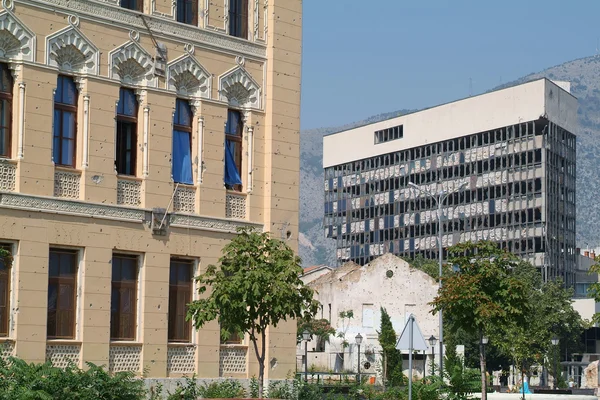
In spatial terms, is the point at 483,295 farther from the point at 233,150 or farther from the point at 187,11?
the point at 187,11

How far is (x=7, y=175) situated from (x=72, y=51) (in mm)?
3933

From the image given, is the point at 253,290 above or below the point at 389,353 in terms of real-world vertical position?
above

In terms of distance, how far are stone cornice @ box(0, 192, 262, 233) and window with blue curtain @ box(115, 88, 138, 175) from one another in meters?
1.24

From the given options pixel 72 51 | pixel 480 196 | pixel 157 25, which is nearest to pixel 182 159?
pixel 157 25

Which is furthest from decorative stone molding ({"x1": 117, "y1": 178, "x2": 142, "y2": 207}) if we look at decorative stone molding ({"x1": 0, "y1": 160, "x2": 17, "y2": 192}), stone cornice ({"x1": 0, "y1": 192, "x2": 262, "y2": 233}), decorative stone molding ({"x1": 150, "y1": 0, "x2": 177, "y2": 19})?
decorative stone molding ({"x1": 150, "y1": 0, "x2": 177, "y2": 19})

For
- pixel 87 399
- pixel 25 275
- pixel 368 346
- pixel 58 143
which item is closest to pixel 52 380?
pixel 87 399

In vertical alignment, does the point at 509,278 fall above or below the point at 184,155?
below

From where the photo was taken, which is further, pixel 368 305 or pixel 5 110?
→ pixel 368 305

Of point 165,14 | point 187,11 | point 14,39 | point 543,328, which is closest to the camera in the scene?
point 14,39

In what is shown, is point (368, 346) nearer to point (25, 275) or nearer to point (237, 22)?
point (237, 22)

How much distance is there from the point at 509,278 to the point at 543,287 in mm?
64789

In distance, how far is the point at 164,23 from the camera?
33.8 metres

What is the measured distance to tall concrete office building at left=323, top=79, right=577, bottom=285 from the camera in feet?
447

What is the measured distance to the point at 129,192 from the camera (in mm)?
32844
